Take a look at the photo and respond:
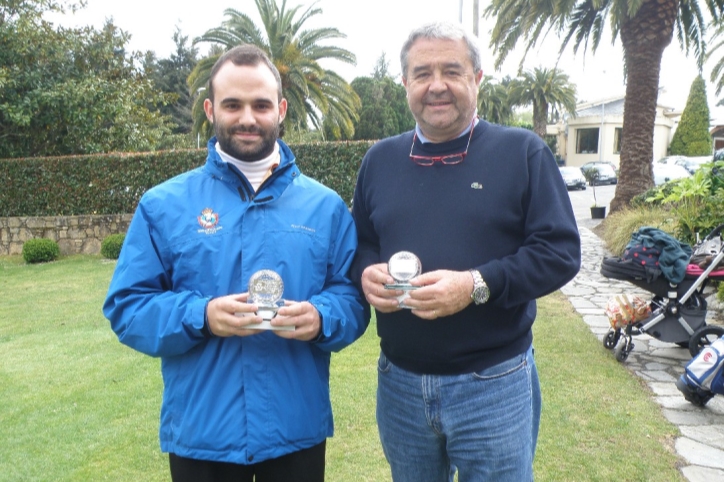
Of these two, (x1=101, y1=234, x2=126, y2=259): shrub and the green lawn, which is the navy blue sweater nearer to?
the green lawn

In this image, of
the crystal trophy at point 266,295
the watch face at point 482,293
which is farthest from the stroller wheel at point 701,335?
the crystal trophy at point 266,295

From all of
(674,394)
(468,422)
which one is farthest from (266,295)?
(674,394)

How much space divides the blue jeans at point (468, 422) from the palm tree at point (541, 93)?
4107 centimetres

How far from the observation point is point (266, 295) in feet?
6.62

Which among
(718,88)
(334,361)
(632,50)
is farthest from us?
(718,88)

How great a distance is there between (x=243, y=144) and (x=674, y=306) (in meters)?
5.02

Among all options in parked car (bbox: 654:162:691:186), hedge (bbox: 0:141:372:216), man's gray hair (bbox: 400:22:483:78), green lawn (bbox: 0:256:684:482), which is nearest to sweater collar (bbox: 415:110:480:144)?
man's gray hair (bbox: 400:22:483:78)

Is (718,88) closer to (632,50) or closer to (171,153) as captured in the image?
(632,50)

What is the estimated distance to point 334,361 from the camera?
612 cm

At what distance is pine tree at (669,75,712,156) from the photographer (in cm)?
4222

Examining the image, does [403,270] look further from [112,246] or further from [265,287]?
[112,246]

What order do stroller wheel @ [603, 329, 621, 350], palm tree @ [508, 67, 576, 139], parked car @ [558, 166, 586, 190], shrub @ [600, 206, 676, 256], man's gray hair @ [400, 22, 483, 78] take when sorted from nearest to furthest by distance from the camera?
1. man's gray hair @ [400, 22, 483, 78]
2. stroller wheel @ [603, 329, 621, 350]
3. shrub @ [600, 206, 676, 256]
4. parked car @ [558, 166, 586, 190]
5. palm tree @ [508, 67, 576, 139]

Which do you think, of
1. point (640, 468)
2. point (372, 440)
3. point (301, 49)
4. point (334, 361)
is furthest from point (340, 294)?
point (301, 49)

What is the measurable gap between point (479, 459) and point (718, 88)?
29252 millimetres
